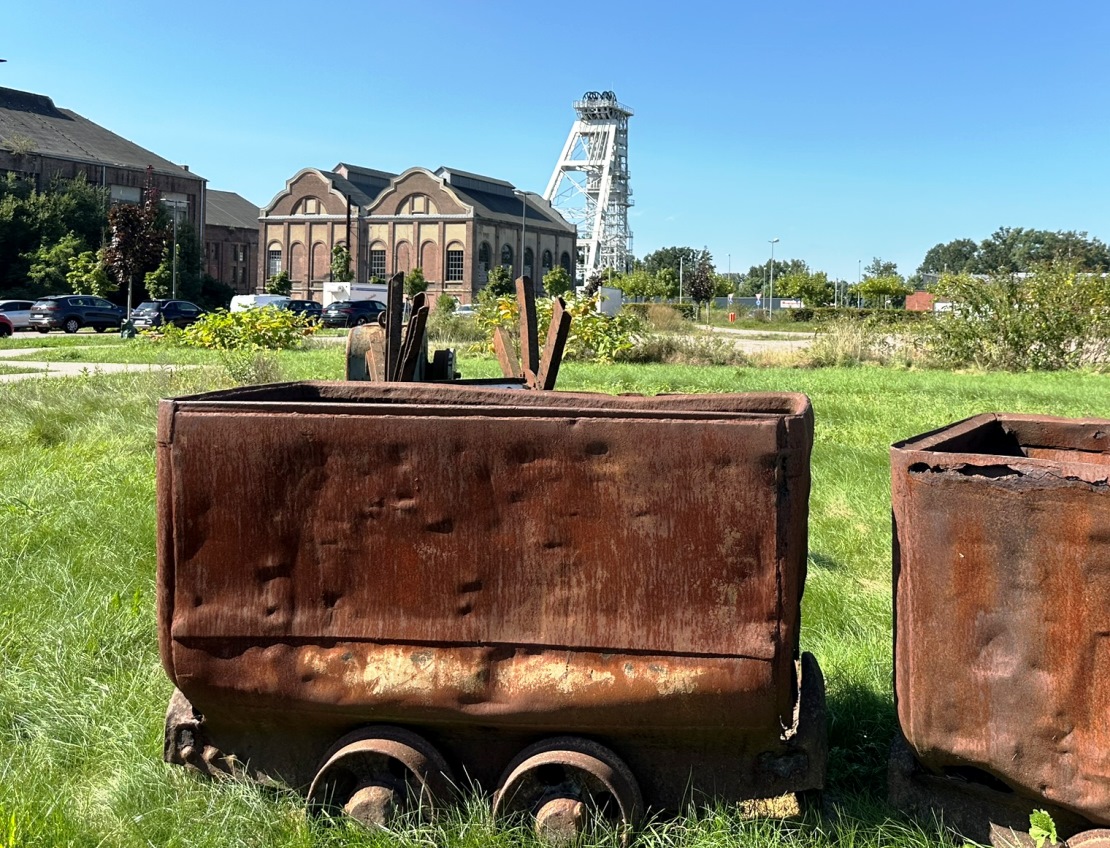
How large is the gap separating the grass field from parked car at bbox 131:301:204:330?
25.3 metres

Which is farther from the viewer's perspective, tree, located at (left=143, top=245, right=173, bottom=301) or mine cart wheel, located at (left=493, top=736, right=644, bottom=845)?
tree, located at (left=143, top=245, right=173, bottom=301)

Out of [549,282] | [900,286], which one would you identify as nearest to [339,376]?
[549,282]

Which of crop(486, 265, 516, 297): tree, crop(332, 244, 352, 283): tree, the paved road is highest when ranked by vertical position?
crop(332, 244, 352, 283): tree

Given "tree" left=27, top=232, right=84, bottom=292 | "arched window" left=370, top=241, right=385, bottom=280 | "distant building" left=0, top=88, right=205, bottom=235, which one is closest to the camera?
"tree" left=27, top=232, right=84, bottom=292

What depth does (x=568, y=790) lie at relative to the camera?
2375mm

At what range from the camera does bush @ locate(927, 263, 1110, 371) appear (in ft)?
69.2

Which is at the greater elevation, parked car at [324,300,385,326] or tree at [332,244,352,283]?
tree at [332,244,352,283]

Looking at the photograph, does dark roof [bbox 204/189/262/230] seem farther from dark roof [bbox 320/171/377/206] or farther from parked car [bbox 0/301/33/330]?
parked car [bbox 0/301/33/330]

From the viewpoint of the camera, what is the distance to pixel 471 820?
7.73ft

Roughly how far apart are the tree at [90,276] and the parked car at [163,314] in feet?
28.1

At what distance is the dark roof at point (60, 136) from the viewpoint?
5609 cm

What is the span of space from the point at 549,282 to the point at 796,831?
6081cm

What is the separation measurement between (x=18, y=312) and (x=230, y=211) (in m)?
46.3

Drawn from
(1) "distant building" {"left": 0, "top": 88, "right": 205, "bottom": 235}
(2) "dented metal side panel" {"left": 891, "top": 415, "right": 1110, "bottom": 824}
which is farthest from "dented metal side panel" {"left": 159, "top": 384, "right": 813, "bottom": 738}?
(1) "distant building" {"left": 0, "top": 88, "right": 205, "bottom": 235}
